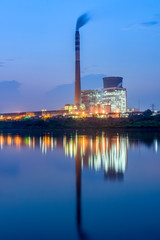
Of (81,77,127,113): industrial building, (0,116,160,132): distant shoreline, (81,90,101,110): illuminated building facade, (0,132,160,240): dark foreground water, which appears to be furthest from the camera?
(81,77,127,113): industrial building

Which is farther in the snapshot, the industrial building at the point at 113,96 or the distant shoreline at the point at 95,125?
the industrial building at the point at 113,96

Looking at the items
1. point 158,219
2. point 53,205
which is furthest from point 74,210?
point 158,219

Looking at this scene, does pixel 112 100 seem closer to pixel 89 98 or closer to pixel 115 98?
pixel 115 98

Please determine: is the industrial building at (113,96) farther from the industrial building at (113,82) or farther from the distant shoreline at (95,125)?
the distant shoreline at (95,125)

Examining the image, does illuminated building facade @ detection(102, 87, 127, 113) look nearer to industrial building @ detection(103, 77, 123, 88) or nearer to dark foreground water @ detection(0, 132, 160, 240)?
industrial building @ detection(103, 77, 123, 88)

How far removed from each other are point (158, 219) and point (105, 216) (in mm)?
744

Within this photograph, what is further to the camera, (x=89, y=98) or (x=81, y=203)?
(x=89, y=98)

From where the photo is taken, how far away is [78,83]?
167ft

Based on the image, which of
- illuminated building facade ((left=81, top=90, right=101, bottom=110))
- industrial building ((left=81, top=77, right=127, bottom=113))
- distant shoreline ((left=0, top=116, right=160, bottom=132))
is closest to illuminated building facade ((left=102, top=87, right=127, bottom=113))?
industrial building ((left=81, top=77, right=127, bottom=113))

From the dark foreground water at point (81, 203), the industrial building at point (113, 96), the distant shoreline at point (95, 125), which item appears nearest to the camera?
the dark foreground water at point (81, 203)

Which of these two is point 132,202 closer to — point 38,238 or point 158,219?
point 158,219

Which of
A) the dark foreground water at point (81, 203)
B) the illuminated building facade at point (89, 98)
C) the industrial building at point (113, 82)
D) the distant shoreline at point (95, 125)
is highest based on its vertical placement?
the industrial building at point (113, 82)

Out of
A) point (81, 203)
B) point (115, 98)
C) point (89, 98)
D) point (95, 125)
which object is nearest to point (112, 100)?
point (115, 98)

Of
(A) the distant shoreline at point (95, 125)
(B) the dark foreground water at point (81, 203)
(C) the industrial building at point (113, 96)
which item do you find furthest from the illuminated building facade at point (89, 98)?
(B) the dark foreground water at point (81, 203)
